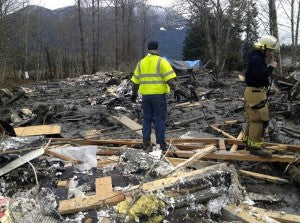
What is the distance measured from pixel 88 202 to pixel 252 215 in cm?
192

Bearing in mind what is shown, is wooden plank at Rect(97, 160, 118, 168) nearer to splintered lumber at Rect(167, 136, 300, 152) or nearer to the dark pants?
the dark pants

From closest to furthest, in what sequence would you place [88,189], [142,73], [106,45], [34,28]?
[88,189] → [142,73] → [34,28] → [106,45]

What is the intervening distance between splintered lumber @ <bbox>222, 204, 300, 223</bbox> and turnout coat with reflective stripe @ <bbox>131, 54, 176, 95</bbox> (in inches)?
112

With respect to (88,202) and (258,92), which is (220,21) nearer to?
(258,92)

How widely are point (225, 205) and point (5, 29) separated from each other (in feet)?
83.3

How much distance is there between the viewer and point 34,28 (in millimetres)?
46781

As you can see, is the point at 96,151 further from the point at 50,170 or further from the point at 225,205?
the point at 225,205

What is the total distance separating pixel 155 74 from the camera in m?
7.11

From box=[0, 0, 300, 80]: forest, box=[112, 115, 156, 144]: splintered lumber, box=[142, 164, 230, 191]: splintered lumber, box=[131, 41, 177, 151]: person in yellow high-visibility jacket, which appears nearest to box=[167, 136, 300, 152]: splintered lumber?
box=[131, 41, 177, 151]: person in yellow high-visibility jacket

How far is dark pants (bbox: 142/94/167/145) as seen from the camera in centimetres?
716

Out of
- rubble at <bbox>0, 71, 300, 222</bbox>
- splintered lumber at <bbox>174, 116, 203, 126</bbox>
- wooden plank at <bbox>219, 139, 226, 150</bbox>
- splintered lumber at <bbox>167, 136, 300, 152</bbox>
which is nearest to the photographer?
rubble at <bbox>0, 71, 300, 222</bbox>

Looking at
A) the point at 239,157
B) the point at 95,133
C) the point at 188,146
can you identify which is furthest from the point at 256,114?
the point at 95,133

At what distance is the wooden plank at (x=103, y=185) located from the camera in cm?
501

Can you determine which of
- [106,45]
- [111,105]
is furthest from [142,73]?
[106,45]
